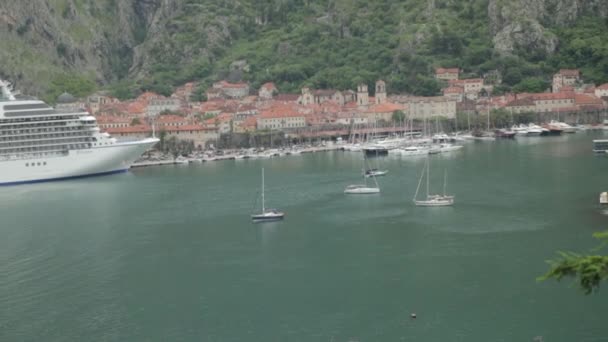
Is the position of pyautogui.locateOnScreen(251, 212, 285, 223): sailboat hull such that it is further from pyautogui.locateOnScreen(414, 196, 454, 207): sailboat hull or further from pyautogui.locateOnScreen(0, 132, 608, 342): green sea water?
pyautogui.locateOnScreen(414, 196, 454, 207): sailboat hull

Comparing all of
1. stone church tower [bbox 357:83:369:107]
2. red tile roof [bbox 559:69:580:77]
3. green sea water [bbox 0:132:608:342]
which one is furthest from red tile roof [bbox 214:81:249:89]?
green sea water [bbox 0:132:608:342]

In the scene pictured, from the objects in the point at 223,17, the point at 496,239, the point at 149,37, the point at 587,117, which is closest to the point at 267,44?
the point at 223,17

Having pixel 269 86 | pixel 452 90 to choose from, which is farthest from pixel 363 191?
pixel 269 86

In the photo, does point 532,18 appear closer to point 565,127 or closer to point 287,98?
point 565,127

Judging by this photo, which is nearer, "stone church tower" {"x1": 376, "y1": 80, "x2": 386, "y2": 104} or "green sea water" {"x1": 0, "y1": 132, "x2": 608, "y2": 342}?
"green sea water" {"x1": 0, "y1": 132, "x2": 608, "y2": 342}

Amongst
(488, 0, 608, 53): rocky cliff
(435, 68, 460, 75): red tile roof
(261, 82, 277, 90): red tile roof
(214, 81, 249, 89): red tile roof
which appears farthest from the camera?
(214, 81, 249, 89): red tile roof

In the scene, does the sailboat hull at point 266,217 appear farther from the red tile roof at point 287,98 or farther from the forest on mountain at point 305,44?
the forest on mountain at point 305,44

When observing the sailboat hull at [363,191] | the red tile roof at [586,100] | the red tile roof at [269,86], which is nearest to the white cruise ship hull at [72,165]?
the sailboat hull at [363,191]
